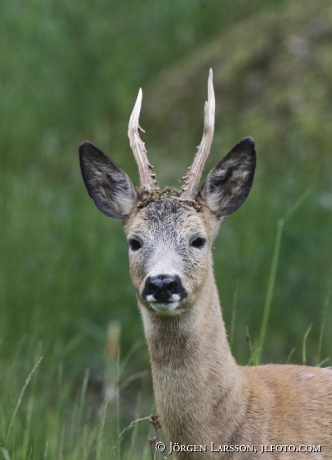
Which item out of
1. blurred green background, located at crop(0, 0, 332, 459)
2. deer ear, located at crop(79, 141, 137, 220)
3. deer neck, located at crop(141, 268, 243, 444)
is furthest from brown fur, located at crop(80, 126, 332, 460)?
A: blurred green background, located at crop(0, 0, 332, 459)

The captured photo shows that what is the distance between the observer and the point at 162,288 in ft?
13.2

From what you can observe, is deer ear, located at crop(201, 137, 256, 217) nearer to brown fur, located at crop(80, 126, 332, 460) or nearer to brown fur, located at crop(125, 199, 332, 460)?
brown fur, located at crop(80, 126, 332, 460)

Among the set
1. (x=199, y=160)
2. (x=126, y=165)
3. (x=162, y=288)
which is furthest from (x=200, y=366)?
(x=126, y=165)

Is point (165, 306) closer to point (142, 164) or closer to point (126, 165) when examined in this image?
point (142, 164)

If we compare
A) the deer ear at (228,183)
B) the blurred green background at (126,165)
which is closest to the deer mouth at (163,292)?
the deer ear at (228,183)

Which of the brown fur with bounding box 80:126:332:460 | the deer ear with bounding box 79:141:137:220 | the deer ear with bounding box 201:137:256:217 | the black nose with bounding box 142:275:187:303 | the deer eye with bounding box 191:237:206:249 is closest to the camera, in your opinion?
the black nose with bounding box 142:275:187:303

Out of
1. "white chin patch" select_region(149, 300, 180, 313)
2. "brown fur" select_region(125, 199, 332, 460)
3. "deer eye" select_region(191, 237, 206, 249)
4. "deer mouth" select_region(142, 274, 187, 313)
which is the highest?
"deer eye" select_region(191, 237, 206, 249)

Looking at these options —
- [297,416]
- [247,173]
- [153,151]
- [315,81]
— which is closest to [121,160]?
[153,151]

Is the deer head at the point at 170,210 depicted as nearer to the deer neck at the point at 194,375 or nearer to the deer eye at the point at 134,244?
the deer eye at the point at 134,244

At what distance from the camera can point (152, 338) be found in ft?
14.2

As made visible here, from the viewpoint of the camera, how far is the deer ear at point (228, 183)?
15.5 feet

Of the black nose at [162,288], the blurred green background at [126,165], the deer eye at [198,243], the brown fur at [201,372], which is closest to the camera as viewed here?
the black nose at [162,288]

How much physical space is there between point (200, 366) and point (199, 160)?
1.00 m

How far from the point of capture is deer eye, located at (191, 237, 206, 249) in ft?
14.6
